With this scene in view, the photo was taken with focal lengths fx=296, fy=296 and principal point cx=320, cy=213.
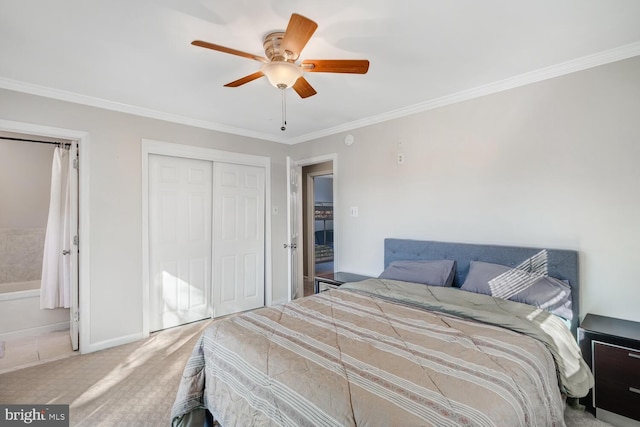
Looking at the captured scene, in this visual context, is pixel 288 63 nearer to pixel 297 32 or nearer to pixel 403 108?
pixel 297 32

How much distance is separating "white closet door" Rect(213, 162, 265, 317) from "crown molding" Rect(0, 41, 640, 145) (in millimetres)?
635

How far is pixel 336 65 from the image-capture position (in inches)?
71.1

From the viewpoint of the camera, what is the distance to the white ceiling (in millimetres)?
1657

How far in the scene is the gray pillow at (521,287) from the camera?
2102 mm

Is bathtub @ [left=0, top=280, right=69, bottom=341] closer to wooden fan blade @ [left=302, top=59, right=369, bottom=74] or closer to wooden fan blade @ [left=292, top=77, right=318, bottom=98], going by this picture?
wooden fan blade @ [left=292, top=77, right=318, bottom=98]

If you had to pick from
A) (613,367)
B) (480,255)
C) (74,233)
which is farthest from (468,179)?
→ (74,233)

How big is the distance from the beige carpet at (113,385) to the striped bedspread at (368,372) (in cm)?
53

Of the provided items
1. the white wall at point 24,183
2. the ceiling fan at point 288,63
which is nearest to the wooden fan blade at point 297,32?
the ceiling fan at point 288,63

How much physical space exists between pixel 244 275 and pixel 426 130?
117 inches

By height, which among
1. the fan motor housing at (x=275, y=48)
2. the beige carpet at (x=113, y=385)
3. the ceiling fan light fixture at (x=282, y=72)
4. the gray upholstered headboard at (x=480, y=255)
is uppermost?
the fan motor housing at (x=275, y=48)

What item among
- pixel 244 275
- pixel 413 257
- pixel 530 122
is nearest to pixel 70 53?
pixel 244 275

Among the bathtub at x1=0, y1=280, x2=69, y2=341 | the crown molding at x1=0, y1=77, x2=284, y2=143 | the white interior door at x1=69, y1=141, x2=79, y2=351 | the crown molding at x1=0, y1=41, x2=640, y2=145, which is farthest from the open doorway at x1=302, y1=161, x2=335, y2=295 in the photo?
the bathtub at x1=0, y1=280, x2=69, y2=341

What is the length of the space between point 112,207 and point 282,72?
2.41m

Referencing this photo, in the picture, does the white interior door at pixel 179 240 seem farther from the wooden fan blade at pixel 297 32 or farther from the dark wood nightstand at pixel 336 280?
the wooden fan blade at pixel 297 32
